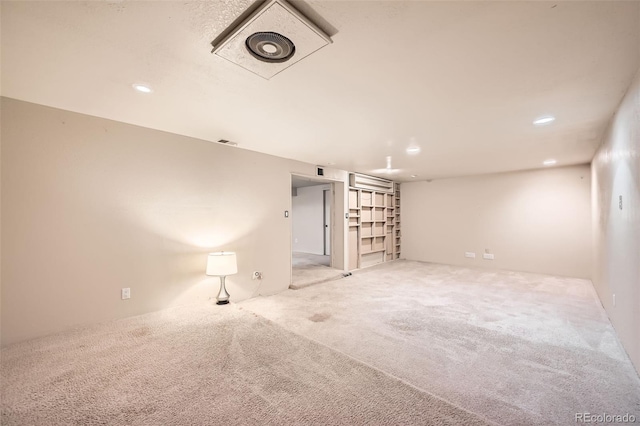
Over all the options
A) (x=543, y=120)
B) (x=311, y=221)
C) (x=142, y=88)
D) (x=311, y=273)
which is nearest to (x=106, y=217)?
(x=142, y=88)

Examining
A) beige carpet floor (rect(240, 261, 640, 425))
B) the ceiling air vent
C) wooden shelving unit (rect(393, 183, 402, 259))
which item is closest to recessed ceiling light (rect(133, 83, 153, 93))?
beige carpet floor (rect(240, 261, 640, 425))

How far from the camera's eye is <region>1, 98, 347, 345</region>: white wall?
2266 millimetres

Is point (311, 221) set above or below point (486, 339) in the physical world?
above

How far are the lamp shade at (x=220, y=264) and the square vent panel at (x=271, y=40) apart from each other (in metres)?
2.21

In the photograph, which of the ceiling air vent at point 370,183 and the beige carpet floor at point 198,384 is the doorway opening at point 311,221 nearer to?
the ceiling air vent at point 370,183

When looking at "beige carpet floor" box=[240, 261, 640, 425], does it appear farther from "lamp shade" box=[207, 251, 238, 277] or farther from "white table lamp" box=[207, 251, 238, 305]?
"lamp shade" box=[207, 251, 238, 277]

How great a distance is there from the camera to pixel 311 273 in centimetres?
555

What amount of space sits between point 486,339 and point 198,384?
2.63 metres

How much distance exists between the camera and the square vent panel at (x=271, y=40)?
4.28 feet

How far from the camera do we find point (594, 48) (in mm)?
1614

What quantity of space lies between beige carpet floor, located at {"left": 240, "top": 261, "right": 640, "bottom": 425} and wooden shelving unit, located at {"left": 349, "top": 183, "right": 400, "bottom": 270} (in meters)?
1.50

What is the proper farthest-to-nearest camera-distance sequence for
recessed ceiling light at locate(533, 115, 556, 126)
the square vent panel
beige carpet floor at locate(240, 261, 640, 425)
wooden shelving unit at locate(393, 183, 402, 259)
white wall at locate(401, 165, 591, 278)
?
wooden shelving unit at locate(393, 183, 402, 259)
white wall at locate(401, 165, 591, 278)
recessed ceiling light at locate(533, 115, 556, 126)
beige carpet floor at locate(240, 261, 640, 425)
the square vent panel

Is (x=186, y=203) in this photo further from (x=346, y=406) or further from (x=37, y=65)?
(x=346, y=406)

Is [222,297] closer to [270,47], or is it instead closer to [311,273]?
[311,273]
